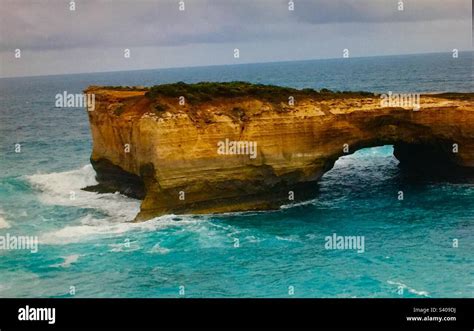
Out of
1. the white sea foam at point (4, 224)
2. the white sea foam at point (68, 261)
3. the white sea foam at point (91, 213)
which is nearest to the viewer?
the white sea foam at point (68, 261)

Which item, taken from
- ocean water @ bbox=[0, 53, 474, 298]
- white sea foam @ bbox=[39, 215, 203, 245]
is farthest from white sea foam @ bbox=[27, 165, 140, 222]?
white sea foam @ bbox=[39, 215, 203, 245]

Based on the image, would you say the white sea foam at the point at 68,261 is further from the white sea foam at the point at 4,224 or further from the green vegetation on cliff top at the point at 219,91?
the green vegetation on cliff top at the point at 219,91

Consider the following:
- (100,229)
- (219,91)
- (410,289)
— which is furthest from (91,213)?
(410,289)

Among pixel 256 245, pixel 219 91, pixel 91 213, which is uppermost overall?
pixel 219 91

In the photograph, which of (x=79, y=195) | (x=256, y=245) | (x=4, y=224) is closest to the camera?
(x=256, y=245)

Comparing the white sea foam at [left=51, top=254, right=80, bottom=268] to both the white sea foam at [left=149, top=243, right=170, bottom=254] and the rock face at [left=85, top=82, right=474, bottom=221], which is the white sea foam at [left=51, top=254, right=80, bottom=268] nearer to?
the white sea foam at [left=149, top=243, right=170, bottom=254]

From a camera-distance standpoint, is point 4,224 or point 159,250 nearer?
point 159,250

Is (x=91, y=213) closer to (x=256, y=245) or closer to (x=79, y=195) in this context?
(x=79, y=195)

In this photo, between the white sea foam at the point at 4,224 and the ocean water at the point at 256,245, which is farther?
the white sea foam at the point at 4,224

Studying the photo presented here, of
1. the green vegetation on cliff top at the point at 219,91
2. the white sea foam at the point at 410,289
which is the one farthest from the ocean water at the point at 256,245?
the green vegetation on cliff top at the point at 219,91
